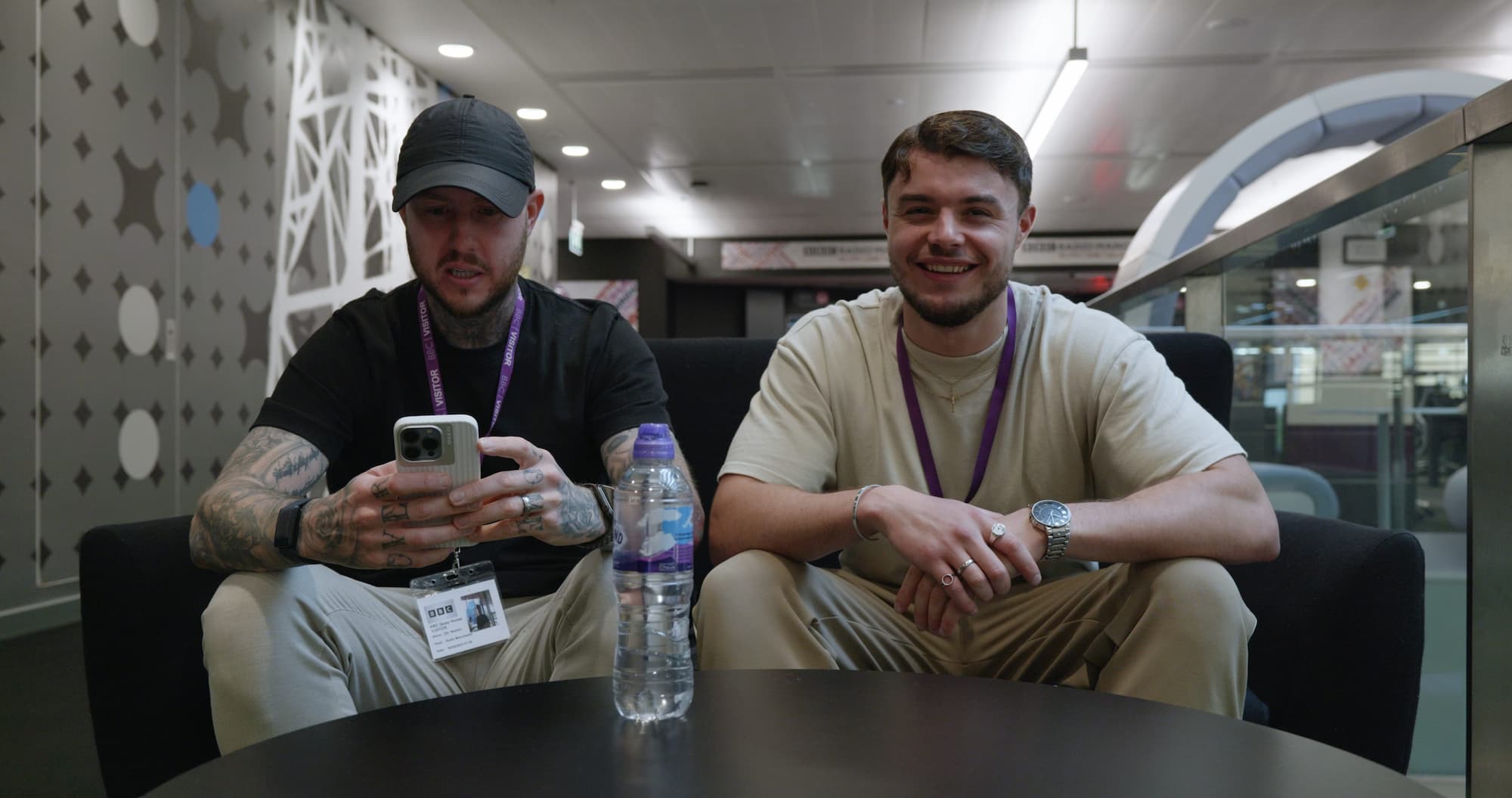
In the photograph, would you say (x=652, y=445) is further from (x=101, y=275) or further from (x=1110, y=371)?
(x=101, y=275)

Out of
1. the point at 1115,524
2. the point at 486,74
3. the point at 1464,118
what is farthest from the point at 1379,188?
the point at 486,74

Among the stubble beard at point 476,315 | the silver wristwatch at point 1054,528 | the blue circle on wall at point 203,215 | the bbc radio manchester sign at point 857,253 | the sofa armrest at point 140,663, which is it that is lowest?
the sofa armrest at point 140,663

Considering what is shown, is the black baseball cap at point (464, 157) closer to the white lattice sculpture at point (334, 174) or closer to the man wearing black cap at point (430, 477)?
the man wearing black cap at point (430, 477)

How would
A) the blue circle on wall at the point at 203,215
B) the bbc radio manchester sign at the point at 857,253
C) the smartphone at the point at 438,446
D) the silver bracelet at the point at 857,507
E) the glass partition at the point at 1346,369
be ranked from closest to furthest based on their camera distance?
the smartphone at the point at 438,446, the silver bracelet at the point at 857,507, the glass partition at the point at 1346,369, the blue circle on wall at the point at 203,215, the bbc radio manchester sign at the point at 857,253

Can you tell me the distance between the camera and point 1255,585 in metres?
1.61

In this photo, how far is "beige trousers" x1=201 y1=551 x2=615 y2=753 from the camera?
126cm

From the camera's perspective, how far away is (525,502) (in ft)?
4.27

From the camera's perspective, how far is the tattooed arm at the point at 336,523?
4.15ft

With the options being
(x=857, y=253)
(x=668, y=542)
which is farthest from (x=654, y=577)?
(x=857, y=253)

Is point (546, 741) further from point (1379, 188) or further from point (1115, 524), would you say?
point (1379, 188)

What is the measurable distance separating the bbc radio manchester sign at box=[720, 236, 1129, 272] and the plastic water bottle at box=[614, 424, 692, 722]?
40.8 ft

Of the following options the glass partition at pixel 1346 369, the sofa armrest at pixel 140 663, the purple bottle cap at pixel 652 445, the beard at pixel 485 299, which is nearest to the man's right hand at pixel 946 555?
the purple bottle cap at pixel 652 445

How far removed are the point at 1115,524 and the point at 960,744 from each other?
1.97ft

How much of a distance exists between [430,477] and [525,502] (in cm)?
12
